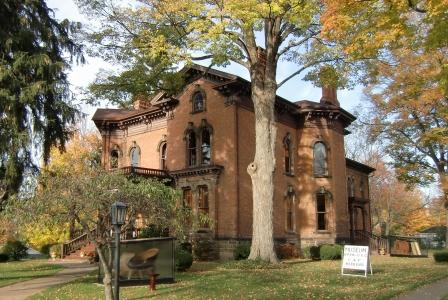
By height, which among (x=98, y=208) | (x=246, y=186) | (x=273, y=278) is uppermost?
(x=246, y=186)

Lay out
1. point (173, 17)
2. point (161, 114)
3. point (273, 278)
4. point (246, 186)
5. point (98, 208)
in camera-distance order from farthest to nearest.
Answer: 1. point (161, 114)
2. point (246, 186)
3. point (173, 17)
4. point (273, 278)
5. point (98, 208)

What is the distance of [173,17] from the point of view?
2014 centimetres

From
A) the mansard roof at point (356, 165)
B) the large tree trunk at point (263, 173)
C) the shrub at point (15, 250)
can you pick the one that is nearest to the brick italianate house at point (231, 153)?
the mansard roof at point (356, 165)

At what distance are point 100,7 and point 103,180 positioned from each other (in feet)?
38.1

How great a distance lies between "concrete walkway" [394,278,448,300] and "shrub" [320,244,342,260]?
10.9 meters

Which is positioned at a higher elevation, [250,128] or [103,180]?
[250,128]

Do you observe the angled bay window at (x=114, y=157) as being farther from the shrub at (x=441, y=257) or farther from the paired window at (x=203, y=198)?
the shrub at (x=441, y=257)

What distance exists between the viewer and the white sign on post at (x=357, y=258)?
16.5 m

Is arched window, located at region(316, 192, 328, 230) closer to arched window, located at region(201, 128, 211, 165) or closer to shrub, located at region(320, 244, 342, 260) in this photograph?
shrub, located at region(320, 244, 342, 260)

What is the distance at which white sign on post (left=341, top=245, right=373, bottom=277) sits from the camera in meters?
16.5

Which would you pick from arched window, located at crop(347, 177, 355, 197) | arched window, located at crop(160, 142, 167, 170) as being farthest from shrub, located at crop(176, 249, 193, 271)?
arched window, located at crop(347, 177, 355, 197)

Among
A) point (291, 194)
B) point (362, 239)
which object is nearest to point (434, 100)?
point (291, 194)

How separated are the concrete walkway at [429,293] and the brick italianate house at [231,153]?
503 inches

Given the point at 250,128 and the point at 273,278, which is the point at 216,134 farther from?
the point at 273,278
